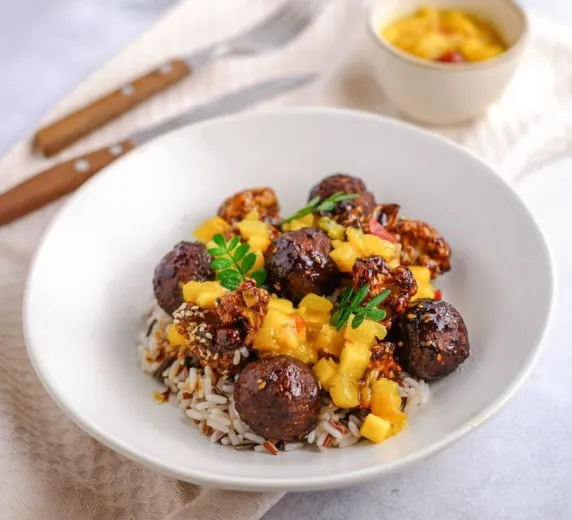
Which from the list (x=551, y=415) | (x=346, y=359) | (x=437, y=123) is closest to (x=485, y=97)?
(x=437, y=123)

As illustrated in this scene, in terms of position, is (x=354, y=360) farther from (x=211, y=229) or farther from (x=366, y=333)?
(x=211, y=229)

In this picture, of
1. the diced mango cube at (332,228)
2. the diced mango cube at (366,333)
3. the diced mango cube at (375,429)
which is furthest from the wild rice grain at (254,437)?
the diced mango cube at (332,228)

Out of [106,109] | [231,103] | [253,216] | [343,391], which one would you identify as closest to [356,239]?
[253,216]

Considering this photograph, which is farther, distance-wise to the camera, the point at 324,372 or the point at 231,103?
the point at 231,103

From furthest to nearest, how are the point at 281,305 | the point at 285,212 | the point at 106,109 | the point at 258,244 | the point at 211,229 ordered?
the point at 106,109
the point at 285,212
the point at 211,229
the point at 258,244
the point at 281,305

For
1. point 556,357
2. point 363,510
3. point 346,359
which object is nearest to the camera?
point 346,359

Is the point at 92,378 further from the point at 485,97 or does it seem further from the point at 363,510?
the point at 485,97
